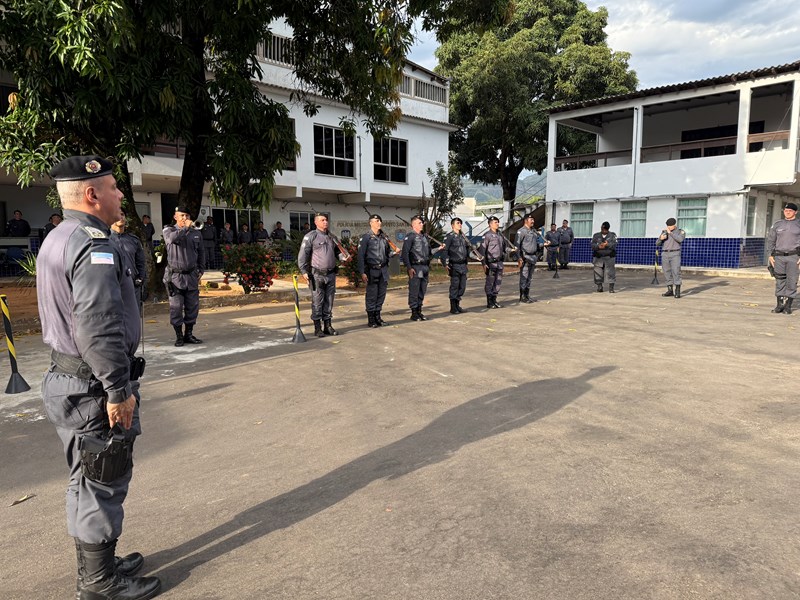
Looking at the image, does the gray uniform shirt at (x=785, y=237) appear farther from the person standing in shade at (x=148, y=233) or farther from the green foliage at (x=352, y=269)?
the person standing in shade at (x=148, y=233)

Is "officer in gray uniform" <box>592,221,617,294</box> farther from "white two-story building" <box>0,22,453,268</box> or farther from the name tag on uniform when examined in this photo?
the name tag on uniform

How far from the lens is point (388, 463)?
3977 mm

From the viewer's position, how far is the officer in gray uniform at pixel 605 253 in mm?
14813

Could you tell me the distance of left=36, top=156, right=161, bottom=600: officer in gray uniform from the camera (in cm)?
240

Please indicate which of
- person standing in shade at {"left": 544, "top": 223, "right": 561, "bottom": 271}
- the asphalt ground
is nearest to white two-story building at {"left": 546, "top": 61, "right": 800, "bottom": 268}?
person standing in shade at {"left": 544, "top": 223, "right": 561, "bottom": 271}

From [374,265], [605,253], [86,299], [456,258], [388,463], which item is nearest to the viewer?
[86,299]

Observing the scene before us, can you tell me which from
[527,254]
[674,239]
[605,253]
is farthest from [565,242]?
[527,254]

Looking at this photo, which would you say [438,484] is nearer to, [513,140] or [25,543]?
[25,543]

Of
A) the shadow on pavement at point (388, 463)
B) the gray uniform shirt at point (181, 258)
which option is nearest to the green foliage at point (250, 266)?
the gray uniform shirt at point (181, 258)

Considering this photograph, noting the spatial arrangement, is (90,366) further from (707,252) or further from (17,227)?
(707,252)

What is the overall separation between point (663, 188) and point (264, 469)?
2275 cm

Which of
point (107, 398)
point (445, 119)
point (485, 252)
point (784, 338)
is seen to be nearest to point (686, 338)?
point (784, 338)

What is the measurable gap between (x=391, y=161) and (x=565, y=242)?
8372 millimetres

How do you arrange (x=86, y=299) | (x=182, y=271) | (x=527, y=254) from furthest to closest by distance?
1. (x=527, y=254)
2. (x=182, y=271)
3. (x=86, y=299)
